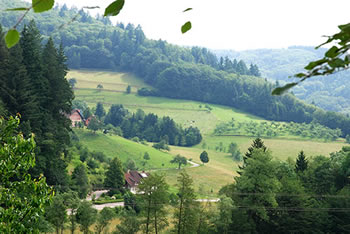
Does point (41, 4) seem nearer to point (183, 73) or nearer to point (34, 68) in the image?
point (34, 68)

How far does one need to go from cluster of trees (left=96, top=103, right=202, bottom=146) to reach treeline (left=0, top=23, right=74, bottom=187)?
69.3 metres

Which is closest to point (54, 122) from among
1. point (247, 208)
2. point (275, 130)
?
point (247, 208)

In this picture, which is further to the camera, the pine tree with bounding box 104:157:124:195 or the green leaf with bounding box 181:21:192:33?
the pine tree with bounding box 104:157:124:195

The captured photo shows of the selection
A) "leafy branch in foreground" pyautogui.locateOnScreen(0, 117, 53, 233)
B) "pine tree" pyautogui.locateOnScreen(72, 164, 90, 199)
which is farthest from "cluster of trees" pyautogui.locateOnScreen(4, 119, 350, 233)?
"leafy branch in foreground" pyautogui.locateOnScreen(0, 117, 53, 233)

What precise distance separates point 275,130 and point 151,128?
3544 cm

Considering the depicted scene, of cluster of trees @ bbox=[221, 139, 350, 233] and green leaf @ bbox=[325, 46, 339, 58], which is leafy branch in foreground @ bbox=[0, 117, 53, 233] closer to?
green leaf @ bbox=[325, 46, 339, 58]

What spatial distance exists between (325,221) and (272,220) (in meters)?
4.03

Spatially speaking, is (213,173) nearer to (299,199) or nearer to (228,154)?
(228,154)

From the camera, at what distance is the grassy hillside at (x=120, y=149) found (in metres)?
80.0

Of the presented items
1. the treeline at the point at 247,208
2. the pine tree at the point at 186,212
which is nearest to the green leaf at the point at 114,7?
the pine tree at the point at 186,212

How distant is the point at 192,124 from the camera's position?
121875 millimetres

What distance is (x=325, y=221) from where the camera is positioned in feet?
104

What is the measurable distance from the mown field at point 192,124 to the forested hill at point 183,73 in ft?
22.1

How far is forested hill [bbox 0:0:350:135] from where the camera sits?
14112cm
